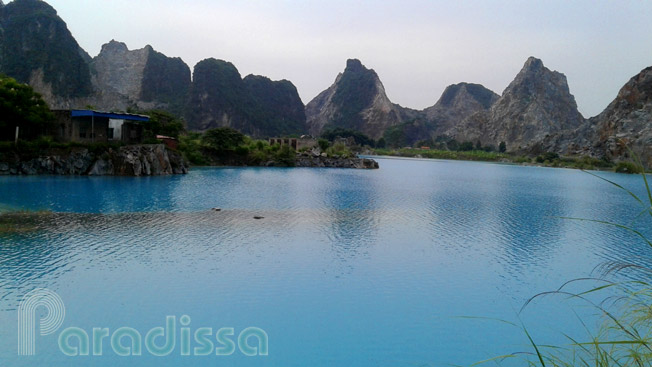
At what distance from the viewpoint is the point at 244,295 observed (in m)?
9.06

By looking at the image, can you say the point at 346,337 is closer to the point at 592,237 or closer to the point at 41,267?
the point at 41,267

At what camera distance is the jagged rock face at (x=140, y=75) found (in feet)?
425

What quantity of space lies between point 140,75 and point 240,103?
32.2 meters

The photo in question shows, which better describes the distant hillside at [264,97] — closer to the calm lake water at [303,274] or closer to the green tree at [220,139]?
the green tree at [220,139]

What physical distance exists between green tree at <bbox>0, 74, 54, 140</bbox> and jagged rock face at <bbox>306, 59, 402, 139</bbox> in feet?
499

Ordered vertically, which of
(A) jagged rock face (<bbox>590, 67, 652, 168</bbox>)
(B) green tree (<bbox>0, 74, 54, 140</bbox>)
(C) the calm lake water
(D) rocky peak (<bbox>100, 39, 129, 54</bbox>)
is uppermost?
(D) rocky peak (<bbox>100, 39, 129, 54</bbox>)

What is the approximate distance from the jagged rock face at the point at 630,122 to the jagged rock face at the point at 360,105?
100 m

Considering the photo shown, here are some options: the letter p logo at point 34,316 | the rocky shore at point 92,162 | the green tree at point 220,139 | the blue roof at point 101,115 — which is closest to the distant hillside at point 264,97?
the green tree at point 220,139

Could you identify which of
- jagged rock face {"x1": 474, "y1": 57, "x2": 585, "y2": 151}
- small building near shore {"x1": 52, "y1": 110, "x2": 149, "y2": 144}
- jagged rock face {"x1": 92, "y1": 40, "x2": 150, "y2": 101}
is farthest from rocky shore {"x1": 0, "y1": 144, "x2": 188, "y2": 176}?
jagged rock face {"x1": 474, "y1": 57, "x2": 585, "y2": 151}

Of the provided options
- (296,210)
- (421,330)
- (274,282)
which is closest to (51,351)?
(274,282)

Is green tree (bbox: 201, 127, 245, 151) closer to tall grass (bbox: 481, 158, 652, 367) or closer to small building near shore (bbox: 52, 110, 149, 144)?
small building near shore (bbox: 52, 110, 149, 144)

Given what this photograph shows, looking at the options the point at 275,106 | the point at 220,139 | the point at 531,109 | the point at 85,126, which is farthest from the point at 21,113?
the point at 531,109

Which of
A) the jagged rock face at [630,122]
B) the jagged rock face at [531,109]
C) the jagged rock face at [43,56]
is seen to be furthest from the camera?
the jagged rock face at [531,109]

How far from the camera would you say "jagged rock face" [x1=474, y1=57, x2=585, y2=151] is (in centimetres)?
13225
